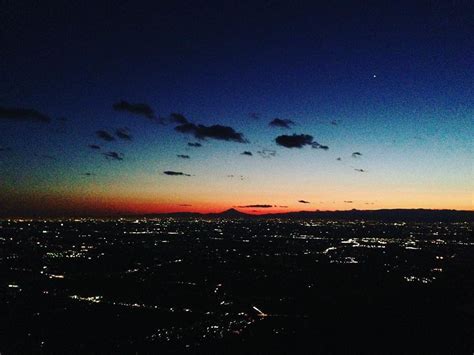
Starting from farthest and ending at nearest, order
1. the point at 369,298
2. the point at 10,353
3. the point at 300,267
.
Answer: the point at 300,267 < the point at 369,298 < the point at 10,353

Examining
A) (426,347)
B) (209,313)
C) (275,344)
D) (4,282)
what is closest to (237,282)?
(209,313)

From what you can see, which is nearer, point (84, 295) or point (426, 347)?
point (426, 347)

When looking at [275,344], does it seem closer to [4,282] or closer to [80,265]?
[4,282]

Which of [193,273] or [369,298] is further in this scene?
[193,273]

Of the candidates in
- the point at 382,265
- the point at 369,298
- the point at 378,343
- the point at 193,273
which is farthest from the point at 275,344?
the point at 382,265

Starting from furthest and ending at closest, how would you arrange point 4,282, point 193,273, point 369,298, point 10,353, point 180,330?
point 193,273, point 4,282, point 369,298, point 180,330, point 10,353

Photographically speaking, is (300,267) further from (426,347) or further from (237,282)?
(426,347)

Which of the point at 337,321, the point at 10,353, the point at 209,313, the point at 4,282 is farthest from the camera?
the point at 4,282

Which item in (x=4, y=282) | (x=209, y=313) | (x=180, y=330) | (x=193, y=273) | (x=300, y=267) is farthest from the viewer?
(x=300, y=267)

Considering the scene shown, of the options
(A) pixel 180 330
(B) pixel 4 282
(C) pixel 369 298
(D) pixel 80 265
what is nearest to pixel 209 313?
(A) pixel 180 330
